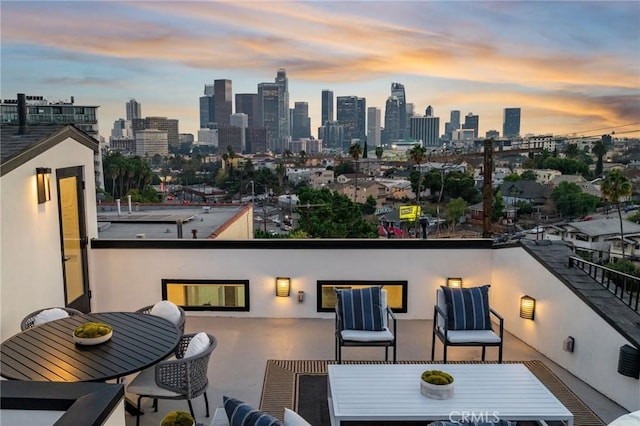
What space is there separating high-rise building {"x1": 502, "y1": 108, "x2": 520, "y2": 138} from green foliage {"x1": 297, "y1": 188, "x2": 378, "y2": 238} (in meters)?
5.11

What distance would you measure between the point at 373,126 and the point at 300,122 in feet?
6.92

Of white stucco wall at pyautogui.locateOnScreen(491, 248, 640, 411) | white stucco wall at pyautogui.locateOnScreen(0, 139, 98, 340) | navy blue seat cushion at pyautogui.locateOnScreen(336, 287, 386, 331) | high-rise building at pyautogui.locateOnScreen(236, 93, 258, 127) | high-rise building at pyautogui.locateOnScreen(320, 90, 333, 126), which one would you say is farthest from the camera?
high-rise building at pyautogui.locateOnScreen(320, 90, 333, 126)

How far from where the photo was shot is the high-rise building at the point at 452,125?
12.5 m

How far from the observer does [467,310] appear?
469 centimetres

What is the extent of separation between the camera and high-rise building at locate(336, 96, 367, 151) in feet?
43.9

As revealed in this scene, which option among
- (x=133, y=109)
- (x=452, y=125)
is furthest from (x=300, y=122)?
(x=133, y=109)

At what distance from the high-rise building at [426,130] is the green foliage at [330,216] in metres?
3.18

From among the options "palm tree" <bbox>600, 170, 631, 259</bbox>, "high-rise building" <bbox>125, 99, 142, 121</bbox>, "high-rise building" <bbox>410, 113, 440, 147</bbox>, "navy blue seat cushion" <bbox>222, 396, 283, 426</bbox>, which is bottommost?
"navy blue seat cushion" <bbox>222, 396, 283, 426</bbox>

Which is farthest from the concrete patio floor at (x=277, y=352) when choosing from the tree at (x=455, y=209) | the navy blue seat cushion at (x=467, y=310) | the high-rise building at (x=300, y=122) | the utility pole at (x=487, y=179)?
the high-rise building at (x=300, y=122)

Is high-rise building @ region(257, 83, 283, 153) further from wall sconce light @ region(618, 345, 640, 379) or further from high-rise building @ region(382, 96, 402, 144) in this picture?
wall sconce light @ region(618, 345, 640, 379)

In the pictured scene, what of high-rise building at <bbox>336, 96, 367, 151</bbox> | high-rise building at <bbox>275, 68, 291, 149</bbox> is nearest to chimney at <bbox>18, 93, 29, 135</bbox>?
high-rise building at <bbox>275, 68, 291, 149</bbox>

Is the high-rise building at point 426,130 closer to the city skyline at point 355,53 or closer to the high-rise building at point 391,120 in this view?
the city skyline at point 355,53

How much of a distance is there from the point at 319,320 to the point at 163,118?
9.98 m

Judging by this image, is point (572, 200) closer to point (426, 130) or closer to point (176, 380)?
point (426, 130)
